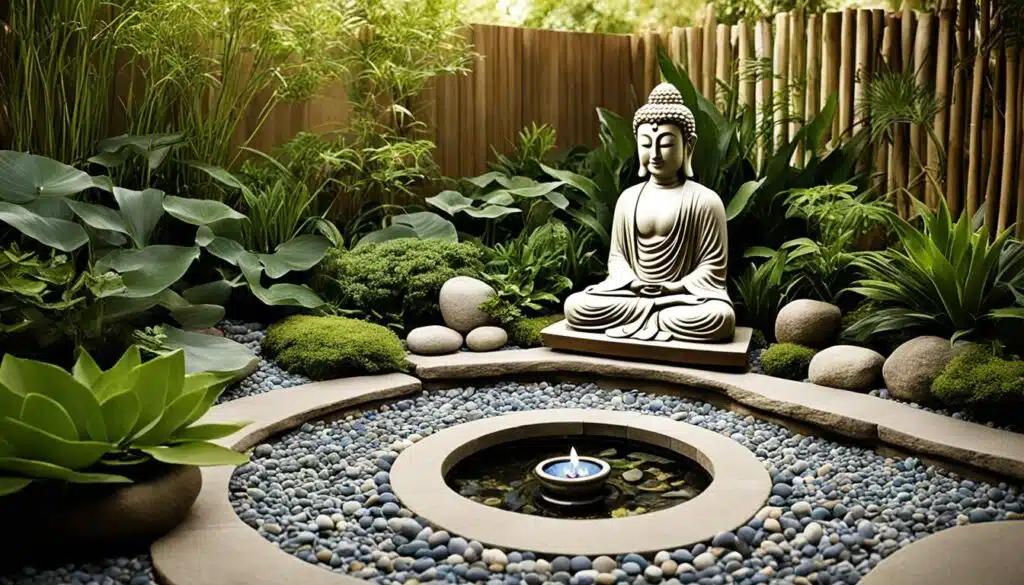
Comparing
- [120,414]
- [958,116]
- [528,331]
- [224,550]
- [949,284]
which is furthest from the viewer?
[958,116]

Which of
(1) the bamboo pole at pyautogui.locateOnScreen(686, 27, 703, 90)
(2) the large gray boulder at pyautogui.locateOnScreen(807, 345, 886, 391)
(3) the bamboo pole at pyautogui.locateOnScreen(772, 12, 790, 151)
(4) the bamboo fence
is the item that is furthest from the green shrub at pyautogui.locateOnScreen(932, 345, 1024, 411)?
(1) the bamboo pole at pyautogui.locateOnScreen(686, 27, 703, 90)

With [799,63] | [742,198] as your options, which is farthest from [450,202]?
[799,63]

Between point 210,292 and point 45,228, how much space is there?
0.95m

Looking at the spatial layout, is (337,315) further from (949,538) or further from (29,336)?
(949,538)

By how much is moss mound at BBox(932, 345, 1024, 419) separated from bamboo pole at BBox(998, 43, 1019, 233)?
1.86 meters

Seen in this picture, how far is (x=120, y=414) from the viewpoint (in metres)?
2.69

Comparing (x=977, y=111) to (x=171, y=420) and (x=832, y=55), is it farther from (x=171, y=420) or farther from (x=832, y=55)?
(x=171, y=420)

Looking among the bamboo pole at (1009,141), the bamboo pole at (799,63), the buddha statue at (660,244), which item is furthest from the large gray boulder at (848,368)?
the bamboo pole at (799,63)

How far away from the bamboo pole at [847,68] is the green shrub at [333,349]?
3628mm

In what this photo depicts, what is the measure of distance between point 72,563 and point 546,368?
2.72 m

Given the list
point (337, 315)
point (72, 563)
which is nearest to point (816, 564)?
point (72, 563)

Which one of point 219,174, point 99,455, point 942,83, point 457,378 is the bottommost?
point 457,378

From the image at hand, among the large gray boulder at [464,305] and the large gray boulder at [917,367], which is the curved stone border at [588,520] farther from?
the large gray boulder at [464,305]

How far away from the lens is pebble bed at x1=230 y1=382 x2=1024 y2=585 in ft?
8.60
